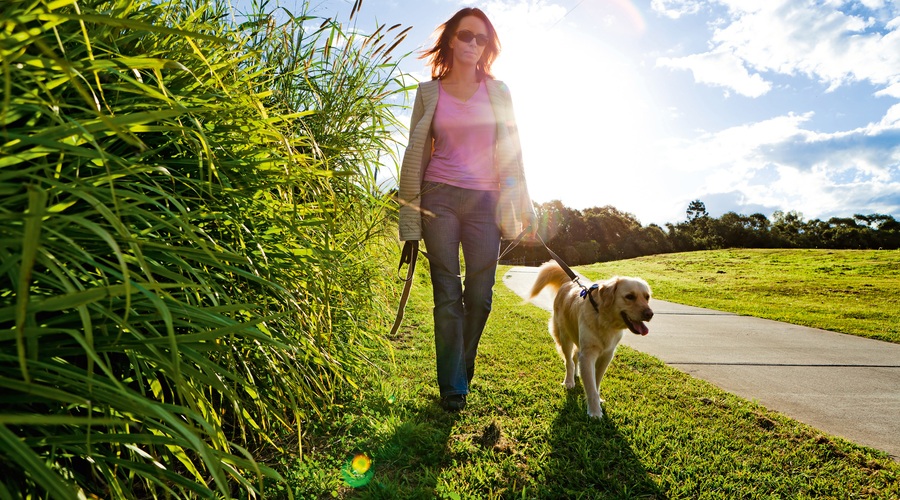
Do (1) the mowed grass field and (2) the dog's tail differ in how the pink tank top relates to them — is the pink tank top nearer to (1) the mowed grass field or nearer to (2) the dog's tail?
(2) the dog's tail

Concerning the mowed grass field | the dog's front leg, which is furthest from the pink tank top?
the mowed grass field

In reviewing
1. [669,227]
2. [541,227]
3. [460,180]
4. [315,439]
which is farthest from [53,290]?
[669,227]

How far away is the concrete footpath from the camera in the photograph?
318 cm

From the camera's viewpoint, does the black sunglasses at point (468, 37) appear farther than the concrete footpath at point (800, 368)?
Yes

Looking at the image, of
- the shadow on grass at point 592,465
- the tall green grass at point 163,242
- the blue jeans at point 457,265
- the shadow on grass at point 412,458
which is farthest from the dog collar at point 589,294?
the tall green grass at point 163,242

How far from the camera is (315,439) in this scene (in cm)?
238

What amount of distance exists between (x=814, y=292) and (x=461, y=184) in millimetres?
14208

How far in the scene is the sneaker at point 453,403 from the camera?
9.66 ft

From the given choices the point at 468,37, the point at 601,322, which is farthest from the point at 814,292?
the point at 468,37

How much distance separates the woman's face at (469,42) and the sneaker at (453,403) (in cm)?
229

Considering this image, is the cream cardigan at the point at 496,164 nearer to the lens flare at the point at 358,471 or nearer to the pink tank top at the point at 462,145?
the pink tank top at the point at 462,145

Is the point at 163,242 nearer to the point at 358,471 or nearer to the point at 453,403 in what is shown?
the point at 358,471

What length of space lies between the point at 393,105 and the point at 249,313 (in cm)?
185

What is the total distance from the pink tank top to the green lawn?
1.44 meters
